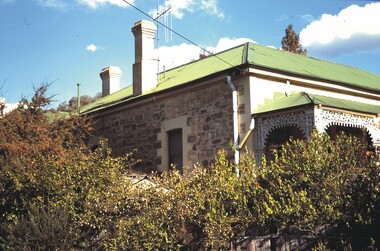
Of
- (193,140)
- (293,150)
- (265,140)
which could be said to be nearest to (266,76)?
(265,140)

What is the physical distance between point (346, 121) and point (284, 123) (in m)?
1.58

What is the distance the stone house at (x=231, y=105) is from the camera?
44.9ft

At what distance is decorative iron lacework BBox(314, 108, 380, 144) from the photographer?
503 inches

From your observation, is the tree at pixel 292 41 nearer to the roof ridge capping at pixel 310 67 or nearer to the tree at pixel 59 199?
the roof ridge capping at pixel 310 67

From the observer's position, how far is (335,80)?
1570cm

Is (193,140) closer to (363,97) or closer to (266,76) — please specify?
(266,76)

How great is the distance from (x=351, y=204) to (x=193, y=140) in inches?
344

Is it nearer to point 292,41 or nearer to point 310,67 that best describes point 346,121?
point 310,67

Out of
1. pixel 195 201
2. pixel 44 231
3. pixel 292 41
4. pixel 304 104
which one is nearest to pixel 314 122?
pixel 304 104

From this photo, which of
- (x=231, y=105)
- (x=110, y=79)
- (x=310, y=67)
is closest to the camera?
(x=231, y=105)

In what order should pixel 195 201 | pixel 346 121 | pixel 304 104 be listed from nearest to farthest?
pixel 195 201, pixel 304 104, pixel 346 121

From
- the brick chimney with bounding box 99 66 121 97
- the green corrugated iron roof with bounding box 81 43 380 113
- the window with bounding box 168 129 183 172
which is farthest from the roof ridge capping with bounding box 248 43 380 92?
the brick chimney with bounding box 99 66 121 97

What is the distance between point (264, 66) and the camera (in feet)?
46.5

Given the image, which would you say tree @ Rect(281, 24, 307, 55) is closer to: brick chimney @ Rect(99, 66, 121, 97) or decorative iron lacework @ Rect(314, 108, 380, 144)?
Result: brick chimney @ Rect(99, 66, 121, 97)
